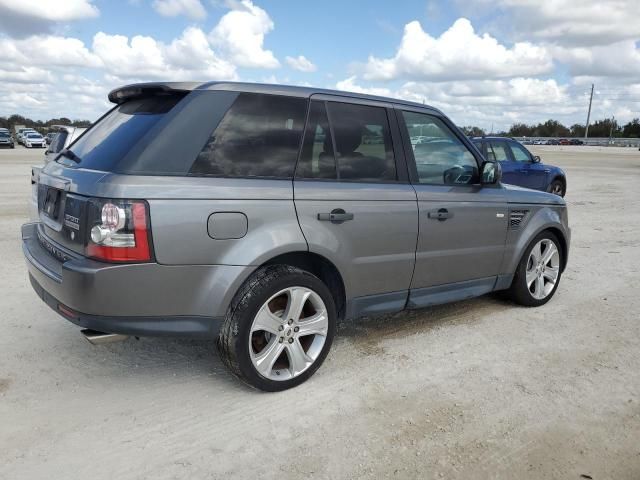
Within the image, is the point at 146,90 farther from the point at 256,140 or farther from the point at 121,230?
the point at 121,230

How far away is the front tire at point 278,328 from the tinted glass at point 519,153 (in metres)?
9.98

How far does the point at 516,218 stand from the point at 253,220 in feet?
8.46

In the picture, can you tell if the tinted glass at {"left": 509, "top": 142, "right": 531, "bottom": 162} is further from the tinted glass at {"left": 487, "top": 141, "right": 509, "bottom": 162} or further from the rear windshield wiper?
the rear windshield wiper

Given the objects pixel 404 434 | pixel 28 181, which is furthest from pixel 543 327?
pixel 28 181

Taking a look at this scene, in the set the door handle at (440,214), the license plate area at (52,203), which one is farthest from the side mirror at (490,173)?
the license plate area at (52,203)

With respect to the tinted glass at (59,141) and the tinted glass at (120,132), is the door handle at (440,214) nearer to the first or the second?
the tinted glass at (120,132)

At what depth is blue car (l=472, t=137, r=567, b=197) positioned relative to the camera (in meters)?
11.8

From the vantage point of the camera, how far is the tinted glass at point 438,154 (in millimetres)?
3967

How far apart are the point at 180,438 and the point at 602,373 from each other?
275cm

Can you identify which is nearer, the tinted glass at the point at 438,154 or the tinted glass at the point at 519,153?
the tinted glass at the point at 438,154

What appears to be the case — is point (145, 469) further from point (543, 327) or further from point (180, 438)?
point (543, 327)

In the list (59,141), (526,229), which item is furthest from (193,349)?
(59,141)

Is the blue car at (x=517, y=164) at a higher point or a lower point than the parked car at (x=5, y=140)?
higher

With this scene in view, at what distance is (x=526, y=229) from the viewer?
468 centimetres
